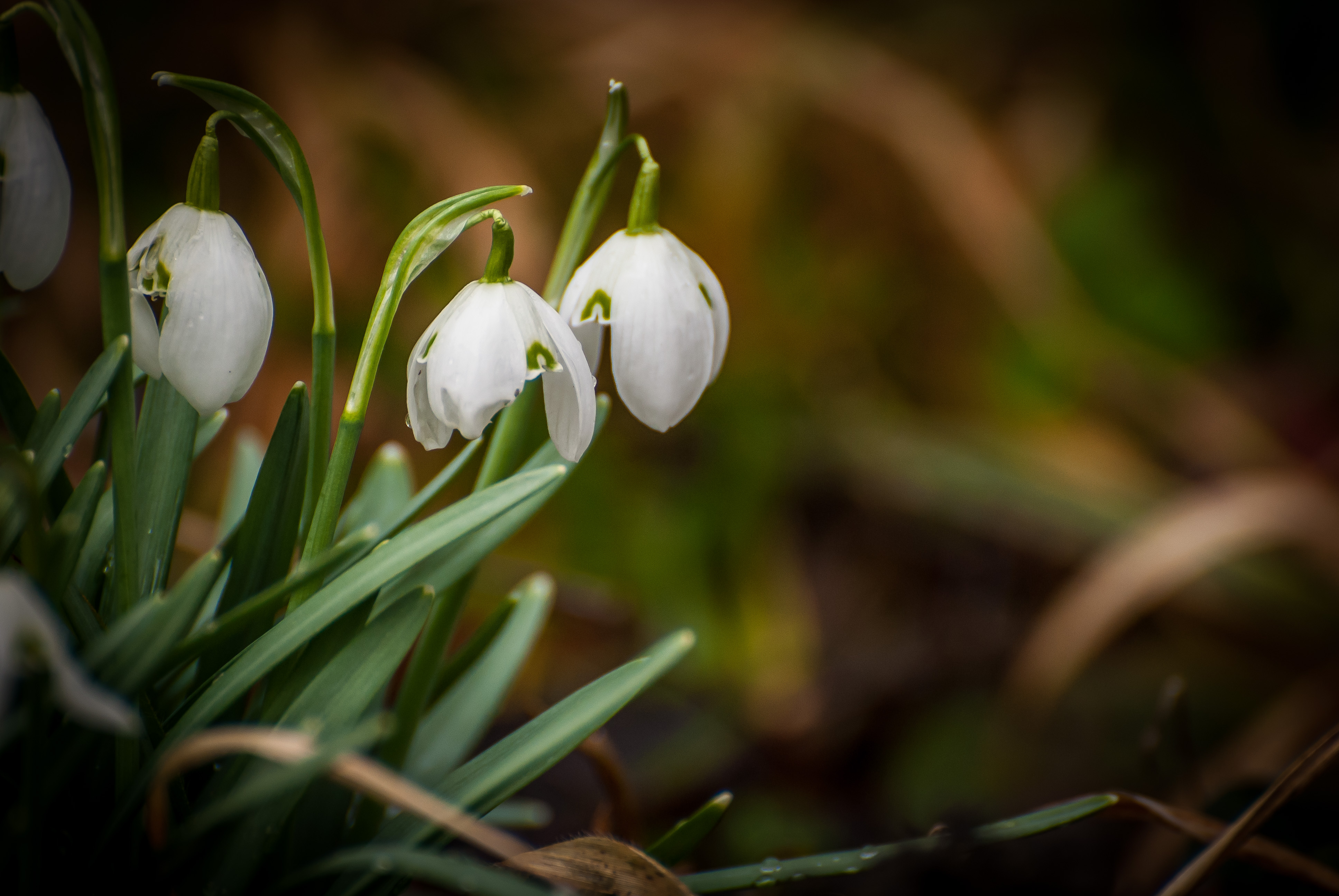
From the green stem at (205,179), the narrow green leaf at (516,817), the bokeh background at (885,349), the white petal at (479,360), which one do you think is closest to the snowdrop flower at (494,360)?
the white petal at (479,360)

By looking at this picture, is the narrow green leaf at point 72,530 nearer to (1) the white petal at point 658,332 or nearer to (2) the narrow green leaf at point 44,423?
(2) the narrow green leaf at point 44,423

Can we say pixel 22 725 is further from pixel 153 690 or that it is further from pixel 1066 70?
pixel 1066 70

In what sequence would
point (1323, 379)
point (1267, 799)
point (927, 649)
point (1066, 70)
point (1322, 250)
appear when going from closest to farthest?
1. point (1267, 799)
2. point (927, 649)
3. point (1323, 379)
4. point (1322, 250)
5. point (1066, 70)

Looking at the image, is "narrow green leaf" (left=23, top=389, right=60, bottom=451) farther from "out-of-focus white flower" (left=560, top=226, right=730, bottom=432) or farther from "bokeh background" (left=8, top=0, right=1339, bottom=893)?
"bokeh background" (left=8, top=0, right=1339, bottom=893)

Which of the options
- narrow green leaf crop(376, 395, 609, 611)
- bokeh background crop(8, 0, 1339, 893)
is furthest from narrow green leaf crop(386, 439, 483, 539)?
bokeh background crop(8, 0, 1339, 893)

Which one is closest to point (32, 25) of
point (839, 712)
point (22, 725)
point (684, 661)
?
point (684, 661)

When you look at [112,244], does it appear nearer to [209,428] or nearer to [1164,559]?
[209,428]
